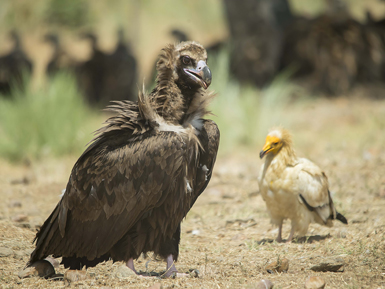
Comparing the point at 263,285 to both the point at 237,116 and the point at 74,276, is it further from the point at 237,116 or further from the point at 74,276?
the point at 237,116

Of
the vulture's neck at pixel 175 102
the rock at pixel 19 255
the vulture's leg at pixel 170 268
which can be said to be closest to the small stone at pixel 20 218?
the rock at pixel 19 255

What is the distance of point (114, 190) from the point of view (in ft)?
10.6

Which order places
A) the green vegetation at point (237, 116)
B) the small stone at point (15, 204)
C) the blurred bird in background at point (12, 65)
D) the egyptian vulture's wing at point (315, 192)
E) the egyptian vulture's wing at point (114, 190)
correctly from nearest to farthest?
1. the egyptian vulture's wing at point (114, 190)
2. the egyptian vulture's wing at point (315, 192)
3. the small stone at point (15, 204)
4. the green vegetation at point (237, 116)
5. the blurred bird in background at point (12, 65)

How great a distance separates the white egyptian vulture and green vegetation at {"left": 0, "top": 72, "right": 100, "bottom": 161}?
5.01 meters

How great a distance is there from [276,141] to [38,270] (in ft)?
7.74

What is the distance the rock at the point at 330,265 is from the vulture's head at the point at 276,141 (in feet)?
4.26

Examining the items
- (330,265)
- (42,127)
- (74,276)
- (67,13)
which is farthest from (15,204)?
(67,13)

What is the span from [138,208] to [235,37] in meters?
10.5

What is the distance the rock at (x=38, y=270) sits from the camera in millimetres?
3369

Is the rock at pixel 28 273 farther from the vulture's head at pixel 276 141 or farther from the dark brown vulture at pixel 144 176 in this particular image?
the vulture's head at pixel 276 141

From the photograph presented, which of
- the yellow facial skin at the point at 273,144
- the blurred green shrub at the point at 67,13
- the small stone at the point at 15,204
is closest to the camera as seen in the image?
the yellow facial skin at the point at 273,144

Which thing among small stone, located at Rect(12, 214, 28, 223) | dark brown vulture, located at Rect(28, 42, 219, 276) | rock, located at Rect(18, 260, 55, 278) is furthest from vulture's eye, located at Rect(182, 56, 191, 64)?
small stone, located at Rect(12, 214, 28, 223)

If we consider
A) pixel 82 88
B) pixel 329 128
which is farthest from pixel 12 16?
pixel 329 128

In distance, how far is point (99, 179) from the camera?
3225 mm
